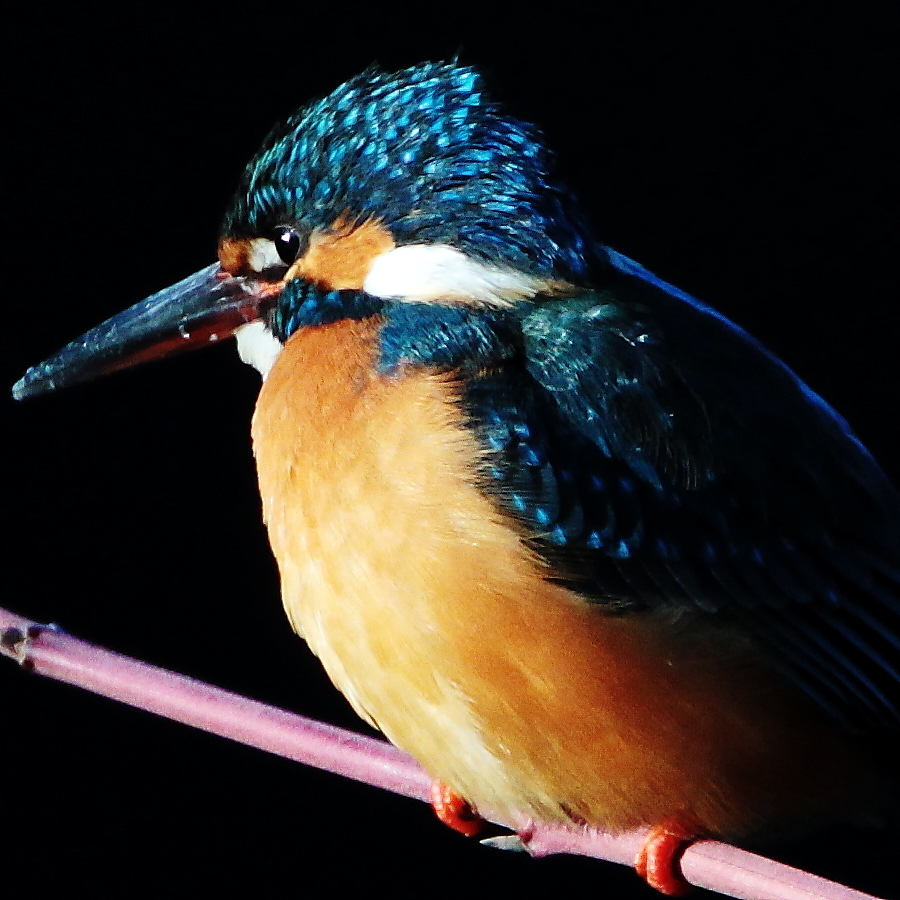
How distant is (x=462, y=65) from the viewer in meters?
1.43

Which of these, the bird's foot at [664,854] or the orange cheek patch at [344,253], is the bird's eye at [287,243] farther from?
the bird's foot at [664,854]

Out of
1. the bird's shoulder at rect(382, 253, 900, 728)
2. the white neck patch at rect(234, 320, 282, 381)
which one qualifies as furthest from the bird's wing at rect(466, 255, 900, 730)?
the white neck patch at rect(234, 320, 282, 381)

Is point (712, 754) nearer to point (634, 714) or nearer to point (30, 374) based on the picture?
point (634, 714)

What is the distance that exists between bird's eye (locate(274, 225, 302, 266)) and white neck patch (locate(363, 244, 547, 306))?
3.8 inches

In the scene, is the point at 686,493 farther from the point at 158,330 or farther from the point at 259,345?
the point at 158,330

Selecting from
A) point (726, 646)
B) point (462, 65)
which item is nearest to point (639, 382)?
point (726, 646)

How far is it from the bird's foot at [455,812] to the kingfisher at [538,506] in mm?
113

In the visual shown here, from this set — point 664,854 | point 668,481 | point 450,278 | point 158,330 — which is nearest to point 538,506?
point 668,481

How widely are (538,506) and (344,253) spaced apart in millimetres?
296

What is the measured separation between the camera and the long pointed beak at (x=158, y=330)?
147 cm

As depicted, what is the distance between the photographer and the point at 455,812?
4.99 feet

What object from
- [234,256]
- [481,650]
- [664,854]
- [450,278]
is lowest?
[664,854]

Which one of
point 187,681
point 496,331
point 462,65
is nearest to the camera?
point 187,681

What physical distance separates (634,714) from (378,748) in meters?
0.23
